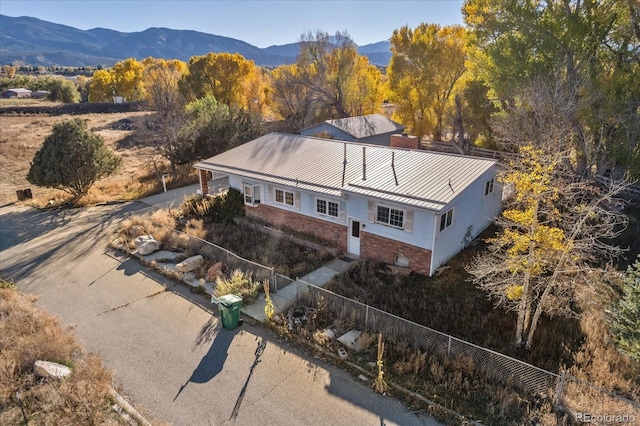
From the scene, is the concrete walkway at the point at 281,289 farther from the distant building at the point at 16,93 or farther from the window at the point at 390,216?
the distant building at the point at 16,93

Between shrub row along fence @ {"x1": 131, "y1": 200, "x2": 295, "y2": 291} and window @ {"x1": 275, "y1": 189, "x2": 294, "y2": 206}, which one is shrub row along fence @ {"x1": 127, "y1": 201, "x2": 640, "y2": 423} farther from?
window @ {"x1": 275, "y1": 189, "x2": 294, "y2": 206}

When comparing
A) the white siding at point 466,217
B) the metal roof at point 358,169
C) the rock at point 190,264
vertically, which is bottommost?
the rock at point 190,264

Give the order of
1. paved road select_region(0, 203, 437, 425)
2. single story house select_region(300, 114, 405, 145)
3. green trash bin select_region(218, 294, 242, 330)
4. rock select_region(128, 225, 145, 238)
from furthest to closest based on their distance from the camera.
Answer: single story house select_region(300, 114, 405, 145) < rock select_region(128, 225, 145, 238) < green trash bin select_region(218, 294, 242, 330) < paved road select_region(0, 203, 437, 425)

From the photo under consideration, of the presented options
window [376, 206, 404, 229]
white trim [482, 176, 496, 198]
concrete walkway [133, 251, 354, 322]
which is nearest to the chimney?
white trim [482, 176, 496, 198]

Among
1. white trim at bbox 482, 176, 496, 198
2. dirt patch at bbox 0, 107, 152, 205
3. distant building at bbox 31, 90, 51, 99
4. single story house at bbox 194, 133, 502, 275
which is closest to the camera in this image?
single story house at bbox 194, 133, 502, 275

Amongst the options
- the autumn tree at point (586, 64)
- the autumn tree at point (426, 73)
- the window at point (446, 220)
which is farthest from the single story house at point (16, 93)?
the window at point (446, 220)

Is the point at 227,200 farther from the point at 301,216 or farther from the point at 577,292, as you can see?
the point at 577,292

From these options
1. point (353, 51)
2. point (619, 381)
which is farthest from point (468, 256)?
point (353, 51)
